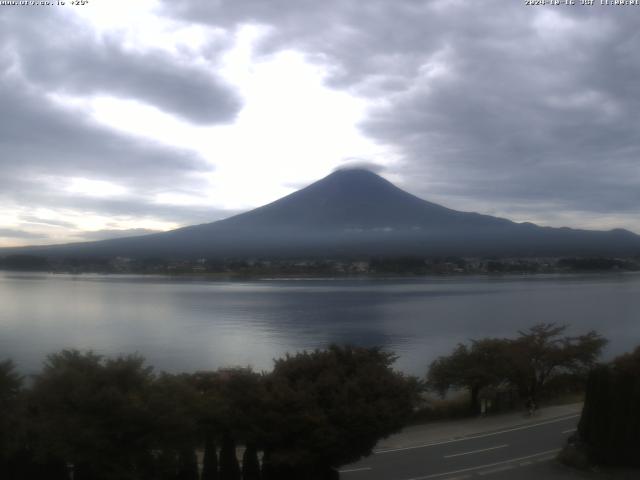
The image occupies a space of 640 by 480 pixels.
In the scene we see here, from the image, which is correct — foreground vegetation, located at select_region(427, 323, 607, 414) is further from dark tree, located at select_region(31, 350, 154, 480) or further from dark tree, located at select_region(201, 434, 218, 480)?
dark tree, located at select_region(31, 350, 154, 480)

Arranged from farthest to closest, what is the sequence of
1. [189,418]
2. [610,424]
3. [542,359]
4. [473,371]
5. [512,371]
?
[542,359]
[512,371]
[473,371]
[610,424]
[189,418]

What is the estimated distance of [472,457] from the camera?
9.13 metres

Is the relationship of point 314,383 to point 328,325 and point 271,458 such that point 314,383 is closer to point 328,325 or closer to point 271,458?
point 271,458

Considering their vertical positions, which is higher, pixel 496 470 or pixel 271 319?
pixel 271 319

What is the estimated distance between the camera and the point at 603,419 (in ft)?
28.6

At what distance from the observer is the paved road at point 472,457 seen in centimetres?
827

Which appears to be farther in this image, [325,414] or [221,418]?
[325,414]

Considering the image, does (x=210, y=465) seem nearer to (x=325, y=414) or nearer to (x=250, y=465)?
(x=250, y=465)

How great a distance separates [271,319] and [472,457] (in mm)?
22606

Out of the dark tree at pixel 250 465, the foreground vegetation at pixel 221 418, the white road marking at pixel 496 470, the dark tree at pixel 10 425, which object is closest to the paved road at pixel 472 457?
the white road marking at pixel 496 470

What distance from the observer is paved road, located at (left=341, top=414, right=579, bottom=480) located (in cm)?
827

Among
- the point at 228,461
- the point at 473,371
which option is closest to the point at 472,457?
the point at 228,461

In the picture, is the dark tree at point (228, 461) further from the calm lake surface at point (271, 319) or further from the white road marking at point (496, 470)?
the calm lake surface at point (271, 319)

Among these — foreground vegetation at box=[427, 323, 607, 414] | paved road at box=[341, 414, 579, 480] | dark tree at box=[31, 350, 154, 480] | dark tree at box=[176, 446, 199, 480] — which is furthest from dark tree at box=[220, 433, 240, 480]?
foreground vegetation at box=[427, 323, 607, 414]
